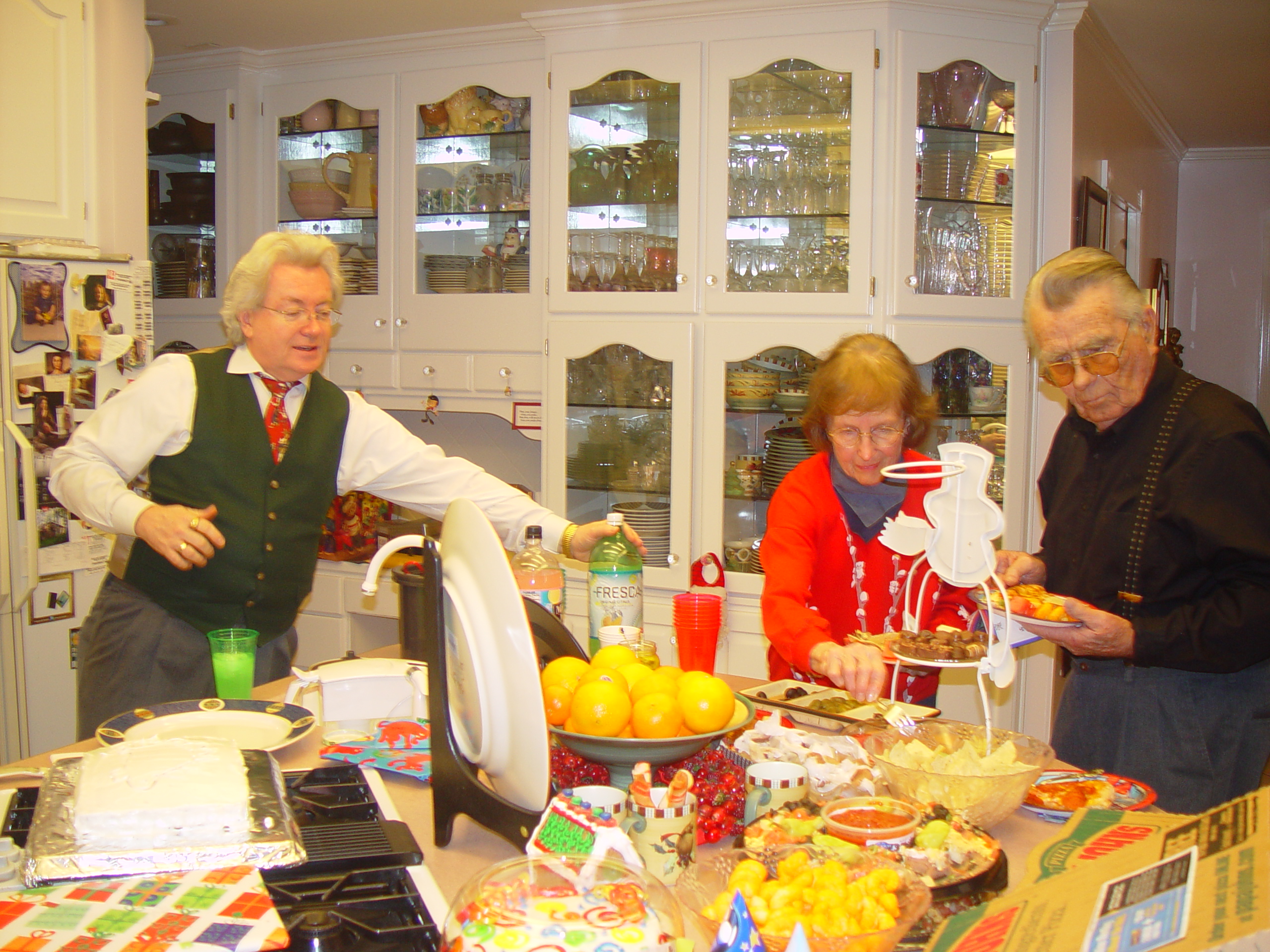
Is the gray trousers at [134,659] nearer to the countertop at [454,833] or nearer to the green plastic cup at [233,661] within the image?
the green plastic cup at [233,661]

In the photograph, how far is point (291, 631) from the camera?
86.6 inches

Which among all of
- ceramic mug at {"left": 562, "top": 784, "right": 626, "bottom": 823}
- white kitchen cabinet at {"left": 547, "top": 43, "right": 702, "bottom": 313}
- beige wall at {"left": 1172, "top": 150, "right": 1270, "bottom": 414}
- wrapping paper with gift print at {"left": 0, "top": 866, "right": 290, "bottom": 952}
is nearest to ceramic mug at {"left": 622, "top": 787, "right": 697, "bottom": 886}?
ceramic mug at {"left": 562, "top": 784, "right": 626, "bottom": 823}

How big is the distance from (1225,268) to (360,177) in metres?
4.53

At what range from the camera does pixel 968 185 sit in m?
3.08

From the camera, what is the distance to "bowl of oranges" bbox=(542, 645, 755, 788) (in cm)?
112

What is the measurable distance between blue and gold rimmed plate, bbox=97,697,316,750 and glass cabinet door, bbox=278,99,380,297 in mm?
Result: 2444

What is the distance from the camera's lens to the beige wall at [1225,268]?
532cm

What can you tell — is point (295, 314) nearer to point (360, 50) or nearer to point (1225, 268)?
point (360, 50)

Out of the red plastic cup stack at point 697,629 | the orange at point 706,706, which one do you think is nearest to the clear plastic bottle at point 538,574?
the red plastic cup stack at point 697,629

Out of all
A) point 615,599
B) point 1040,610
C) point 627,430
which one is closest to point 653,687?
point 615,599

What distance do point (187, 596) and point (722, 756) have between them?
1.25 meters

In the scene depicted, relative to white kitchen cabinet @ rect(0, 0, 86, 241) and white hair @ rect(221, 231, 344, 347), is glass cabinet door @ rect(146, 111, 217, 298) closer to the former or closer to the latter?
white kitchen cabinet @ rect(0, 0, 86, 241)

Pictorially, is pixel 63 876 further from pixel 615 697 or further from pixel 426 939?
pixel 615 697

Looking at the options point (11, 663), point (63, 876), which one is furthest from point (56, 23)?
point (63, 876)
